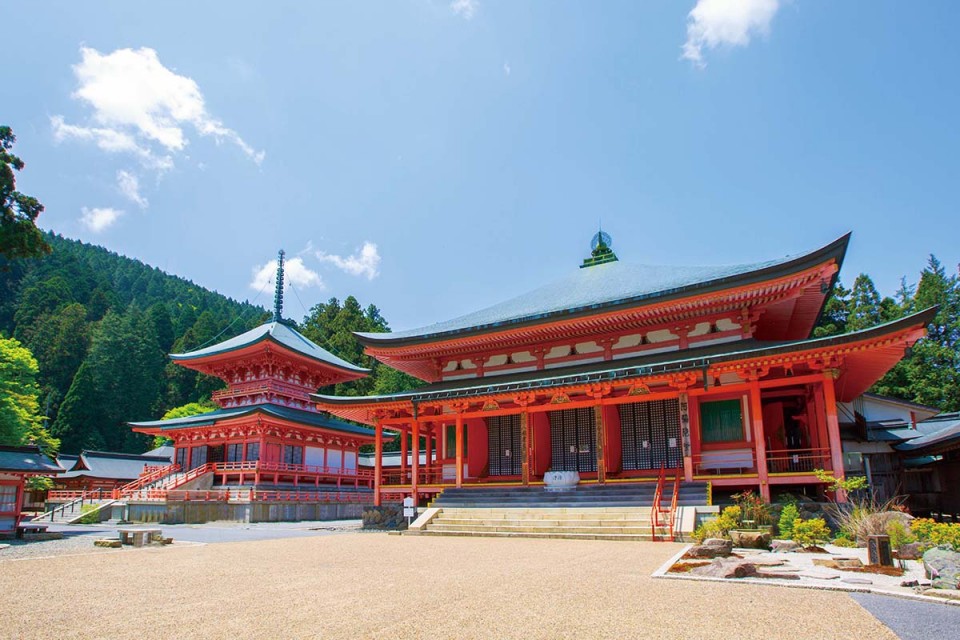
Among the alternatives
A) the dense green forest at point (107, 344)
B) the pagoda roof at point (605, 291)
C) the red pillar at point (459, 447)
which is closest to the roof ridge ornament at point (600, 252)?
the pagoda roof at point (605, 291)

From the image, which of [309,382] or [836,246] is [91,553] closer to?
[836,246]

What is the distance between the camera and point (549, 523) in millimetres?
15570

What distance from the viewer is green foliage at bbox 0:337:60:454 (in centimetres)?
3003

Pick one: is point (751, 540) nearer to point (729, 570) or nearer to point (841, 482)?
point (841, 482)

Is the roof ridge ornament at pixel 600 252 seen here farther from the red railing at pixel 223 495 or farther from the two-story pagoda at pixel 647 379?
the red railing at pixel 223 495

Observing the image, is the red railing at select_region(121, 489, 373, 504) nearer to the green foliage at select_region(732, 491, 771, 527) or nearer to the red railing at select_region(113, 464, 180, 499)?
the red railing at select_region(113, 464, 180, 499)

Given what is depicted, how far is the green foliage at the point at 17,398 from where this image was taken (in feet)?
98.5

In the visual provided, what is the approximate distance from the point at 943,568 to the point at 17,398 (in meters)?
42.9

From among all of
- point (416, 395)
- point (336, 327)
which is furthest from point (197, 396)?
point (416, 395)

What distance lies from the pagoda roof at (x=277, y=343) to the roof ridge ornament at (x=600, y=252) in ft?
57.3

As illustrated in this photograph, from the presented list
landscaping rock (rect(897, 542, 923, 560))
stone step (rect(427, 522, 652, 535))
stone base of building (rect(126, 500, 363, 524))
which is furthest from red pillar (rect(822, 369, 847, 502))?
stone base of building (rect(126, 500, 363, 524))

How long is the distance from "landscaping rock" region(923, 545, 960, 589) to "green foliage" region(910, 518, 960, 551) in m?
1.51

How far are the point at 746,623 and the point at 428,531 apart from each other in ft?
41.1

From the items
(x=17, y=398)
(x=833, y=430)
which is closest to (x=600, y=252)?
(x=833, y=430)
